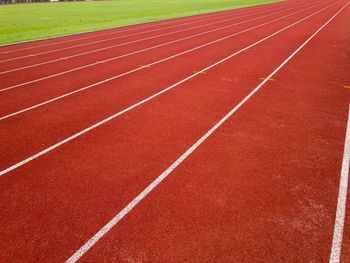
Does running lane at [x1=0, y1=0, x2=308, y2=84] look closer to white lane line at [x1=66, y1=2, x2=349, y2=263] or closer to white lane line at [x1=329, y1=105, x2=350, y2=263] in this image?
white lane line at [x1=66, y1=2, x2=349, y2=263]

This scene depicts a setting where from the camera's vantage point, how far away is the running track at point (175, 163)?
3.46 m

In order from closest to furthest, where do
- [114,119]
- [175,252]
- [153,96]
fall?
[175,252]
[114,119]
[153,96]

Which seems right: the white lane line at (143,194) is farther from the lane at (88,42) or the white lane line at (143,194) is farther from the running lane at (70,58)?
the lane at (88,42)

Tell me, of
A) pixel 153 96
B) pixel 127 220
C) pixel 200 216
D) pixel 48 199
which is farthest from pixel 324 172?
pixel 153 96

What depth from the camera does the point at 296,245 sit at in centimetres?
340

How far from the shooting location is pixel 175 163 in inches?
197

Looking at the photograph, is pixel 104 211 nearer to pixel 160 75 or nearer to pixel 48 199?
pixel 48 199

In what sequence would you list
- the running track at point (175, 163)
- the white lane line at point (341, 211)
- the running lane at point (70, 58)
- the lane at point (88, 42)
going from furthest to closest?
the lane at point (88, 42), the running lane at point (70, 58), the running track at point (175, 163), the white lane line at point (341, 211)

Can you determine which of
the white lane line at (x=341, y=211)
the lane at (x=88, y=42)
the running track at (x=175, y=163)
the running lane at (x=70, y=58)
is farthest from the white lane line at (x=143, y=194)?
the lane at (x=88, y=42)

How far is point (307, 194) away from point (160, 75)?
21.6ft

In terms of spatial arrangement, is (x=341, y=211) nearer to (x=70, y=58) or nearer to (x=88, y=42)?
(x=70, y=58)

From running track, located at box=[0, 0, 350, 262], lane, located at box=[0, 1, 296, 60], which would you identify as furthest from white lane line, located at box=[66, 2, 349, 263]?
lane, located at box=[0, 1, 296, 60]

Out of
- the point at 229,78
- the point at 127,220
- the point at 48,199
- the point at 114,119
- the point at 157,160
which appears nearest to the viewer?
the point at 127,220

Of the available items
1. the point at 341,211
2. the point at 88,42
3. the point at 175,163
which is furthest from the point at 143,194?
the point at 88,42
